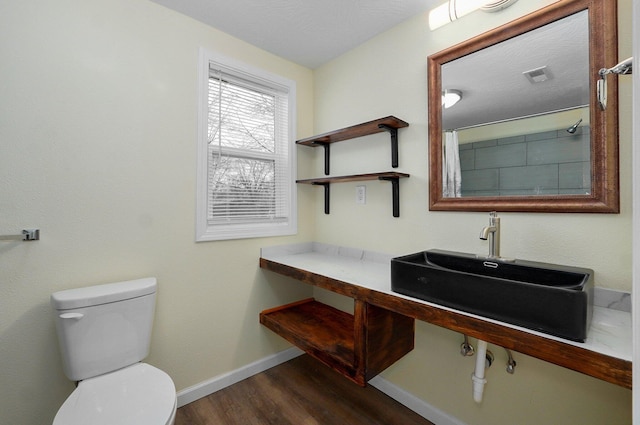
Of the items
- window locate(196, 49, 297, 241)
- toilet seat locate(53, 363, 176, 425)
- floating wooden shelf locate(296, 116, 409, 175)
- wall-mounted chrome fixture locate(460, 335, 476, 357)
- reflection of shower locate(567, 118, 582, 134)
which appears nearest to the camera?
toilet seat locate(53, 363, 176, 425)

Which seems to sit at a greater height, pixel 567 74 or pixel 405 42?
pixel 405 42

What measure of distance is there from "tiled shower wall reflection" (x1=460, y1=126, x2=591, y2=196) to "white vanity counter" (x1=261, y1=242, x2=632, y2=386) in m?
0.51

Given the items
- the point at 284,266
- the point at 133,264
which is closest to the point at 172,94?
the point at 133,264

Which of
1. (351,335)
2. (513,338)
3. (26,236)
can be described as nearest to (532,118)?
(513,338)

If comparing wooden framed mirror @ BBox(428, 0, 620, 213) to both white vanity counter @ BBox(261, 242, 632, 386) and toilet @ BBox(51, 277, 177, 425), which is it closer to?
white vanity counter @ BBox(261, 242, 632, 386)

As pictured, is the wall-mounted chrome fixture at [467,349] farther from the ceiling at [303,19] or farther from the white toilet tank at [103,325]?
the ceiling at [303,19]

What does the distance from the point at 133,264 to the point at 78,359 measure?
48 cm

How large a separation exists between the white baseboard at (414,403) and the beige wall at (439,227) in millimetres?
30

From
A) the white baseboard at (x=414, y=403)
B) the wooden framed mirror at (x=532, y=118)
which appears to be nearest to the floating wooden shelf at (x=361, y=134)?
the wooden framed mirror at (x=532, y=118)

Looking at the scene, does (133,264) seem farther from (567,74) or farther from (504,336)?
(567,74)

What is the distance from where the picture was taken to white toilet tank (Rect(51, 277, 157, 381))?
125cm

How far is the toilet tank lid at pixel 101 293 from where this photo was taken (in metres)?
1.26

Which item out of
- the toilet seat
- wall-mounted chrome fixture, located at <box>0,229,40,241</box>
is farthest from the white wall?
the toilet seat

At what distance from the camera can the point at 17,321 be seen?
1281mm
